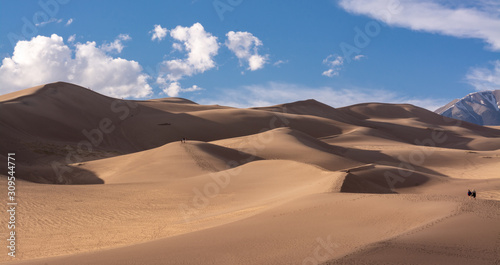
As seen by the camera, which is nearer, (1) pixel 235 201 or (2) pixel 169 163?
(1) pixel 235 201

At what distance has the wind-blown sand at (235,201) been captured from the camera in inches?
303

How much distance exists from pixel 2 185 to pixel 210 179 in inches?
339

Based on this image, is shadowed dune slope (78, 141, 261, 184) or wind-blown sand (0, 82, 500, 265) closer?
wind-blown sand (0, 82, 500, 265)

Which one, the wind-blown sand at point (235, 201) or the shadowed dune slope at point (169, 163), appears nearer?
the wind-blown sand at point (235, 201)

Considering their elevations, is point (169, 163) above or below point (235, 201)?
above

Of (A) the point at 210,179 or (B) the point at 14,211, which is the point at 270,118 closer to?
(A) the point at 210,179

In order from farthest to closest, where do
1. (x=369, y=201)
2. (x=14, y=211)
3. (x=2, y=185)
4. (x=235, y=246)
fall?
(x=2, y=185) < (x=14, y=211) < (x=369, y=201) < (x=235, y=246)

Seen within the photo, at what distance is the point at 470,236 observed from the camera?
8195 mm

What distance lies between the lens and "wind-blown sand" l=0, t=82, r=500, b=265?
768 cm

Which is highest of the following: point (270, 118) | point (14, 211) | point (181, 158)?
point (270, 118)

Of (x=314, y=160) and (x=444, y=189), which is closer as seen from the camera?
(x=444, y=189)

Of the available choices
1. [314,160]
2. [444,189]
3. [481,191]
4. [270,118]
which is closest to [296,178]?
[444,189]

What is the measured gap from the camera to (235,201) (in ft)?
56.6

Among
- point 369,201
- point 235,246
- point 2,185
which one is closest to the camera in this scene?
point 235,246
